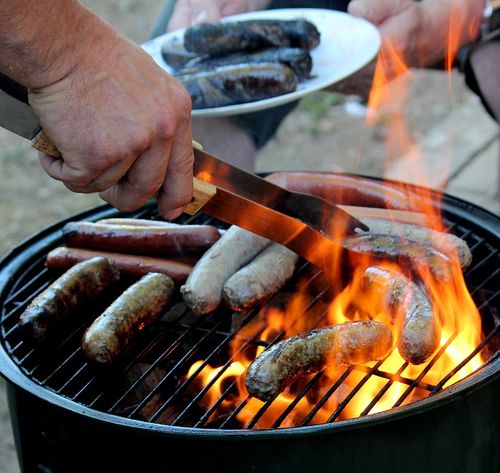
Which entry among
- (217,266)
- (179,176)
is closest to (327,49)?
(217,266)

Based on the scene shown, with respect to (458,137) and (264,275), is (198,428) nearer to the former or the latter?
(264,275)

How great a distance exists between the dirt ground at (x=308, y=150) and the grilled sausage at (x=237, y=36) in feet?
7.27

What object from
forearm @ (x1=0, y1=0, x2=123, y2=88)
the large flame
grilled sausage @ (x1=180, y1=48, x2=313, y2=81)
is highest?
forearm @ (x1=0, y1=0, x2=123, y2=88)

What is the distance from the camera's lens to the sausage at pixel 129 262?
106 inches

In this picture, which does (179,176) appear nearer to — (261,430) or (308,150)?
(261,430)

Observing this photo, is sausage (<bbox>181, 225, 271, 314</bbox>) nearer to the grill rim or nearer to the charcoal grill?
the charcoal grill

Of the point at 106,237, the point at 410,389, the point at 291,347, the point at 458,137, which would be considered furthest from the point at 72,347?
the point at 458,137

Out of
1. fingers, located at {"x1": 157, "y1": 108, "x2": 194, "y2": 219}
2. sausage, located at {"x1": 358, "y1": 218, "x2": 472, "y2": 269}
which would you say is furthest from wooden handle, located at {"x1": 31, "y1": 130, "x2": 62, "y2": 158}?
sausage, located at {"x1": 358, "y1": 218, "x2": 472, "y2": 269}

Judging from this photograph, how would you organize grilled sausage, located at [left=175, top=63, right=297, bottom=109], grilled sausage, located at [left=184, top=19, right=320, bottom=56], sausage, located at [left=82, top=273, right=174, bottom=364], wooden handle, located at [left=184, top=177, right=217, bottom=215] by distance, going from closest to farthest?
wooden handle, located at [left=184, top=177, right=217, bottom=215]
sausage, located at [left=82, top=273, right=174, bottom=364]
grilled sausage, located at [left=175, top=63, right=297, bottom=109]
grilled sausage, located at [left=184, top=19, right=320, bottom=56]

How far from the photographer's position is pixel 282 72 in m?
3.15

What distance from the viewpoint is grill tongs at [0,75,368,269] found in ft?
6.23

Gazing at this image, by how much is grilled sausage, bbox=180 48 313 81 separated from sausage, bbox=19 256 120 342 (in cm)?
131

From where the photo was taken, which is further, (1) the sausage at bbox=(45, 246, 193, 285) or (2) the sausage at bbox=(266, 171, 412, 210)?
(2) the sausage at bbox=(266, 171, 412, 210)

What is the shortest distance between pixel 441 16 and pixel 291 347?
2886 millimetres
